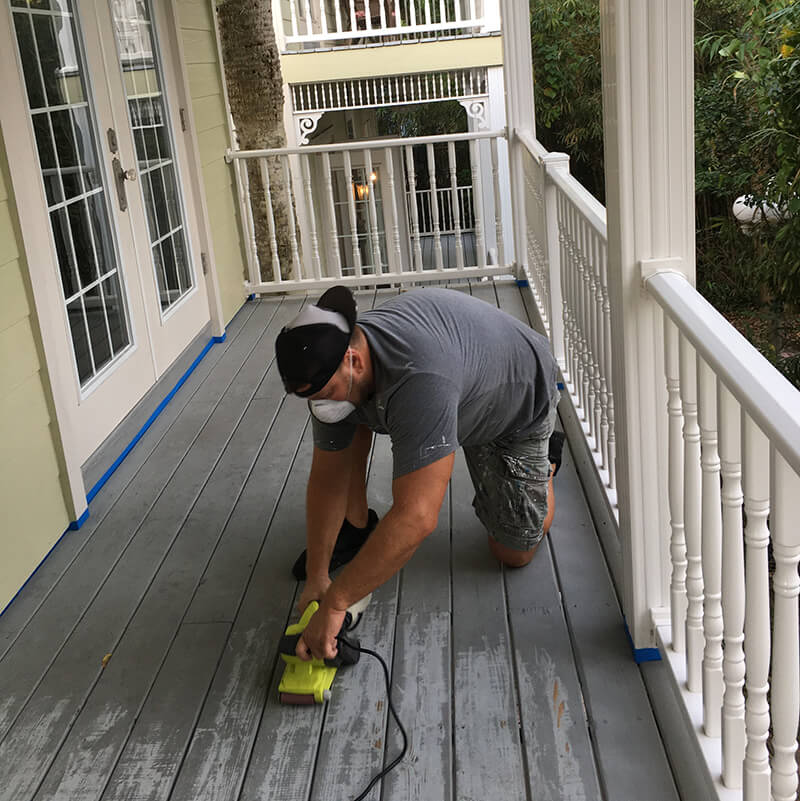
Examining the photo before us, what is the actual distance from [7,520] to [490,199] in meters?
9.33

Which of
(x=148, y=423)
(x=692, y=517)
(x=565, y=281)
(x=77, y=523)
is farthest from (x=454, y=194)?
(x=692, y=517)

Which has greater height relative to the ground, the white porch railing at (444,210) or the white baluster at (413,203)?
the white baluster at (413,203)

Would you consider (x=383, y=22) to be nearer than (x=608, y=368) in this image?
No

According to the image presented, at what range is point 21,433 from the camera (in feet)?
10.6

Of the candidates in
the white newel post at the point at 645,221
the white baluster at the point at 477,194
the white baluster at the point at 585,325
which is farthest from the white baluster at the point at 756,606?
the white baluster at the point at 477,194

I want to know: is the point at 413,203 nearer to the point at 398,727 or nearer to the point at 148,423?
the point at 148,423

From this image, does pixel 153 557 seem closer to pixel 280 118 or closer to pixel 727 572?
pixel 727 572

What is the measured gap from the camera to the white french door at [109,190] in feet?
12.4

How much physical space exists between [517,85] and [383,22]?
16.7ft

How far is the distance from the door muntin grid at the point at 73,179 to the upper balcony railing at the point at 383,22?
6.12 metres

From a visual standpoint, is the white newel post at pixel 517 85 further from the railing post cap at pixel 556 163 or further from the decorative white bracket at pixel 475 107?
the decorative white bracket at pixel 475 107

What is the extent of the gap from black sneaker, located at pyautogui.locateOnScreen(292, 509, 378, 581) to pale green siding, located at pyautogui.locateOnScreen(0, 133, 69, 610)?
0.88 metres

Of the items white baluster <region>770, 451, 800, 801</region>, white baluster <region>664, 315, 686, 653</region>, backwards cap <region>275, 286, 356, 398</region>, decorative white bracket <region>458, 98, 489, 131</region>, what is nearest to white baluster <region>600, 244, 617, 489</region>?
white baluster <region>664, 315, 686, 653</region>

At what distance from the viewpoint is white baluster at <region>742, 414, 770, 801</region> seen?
1530 mm
